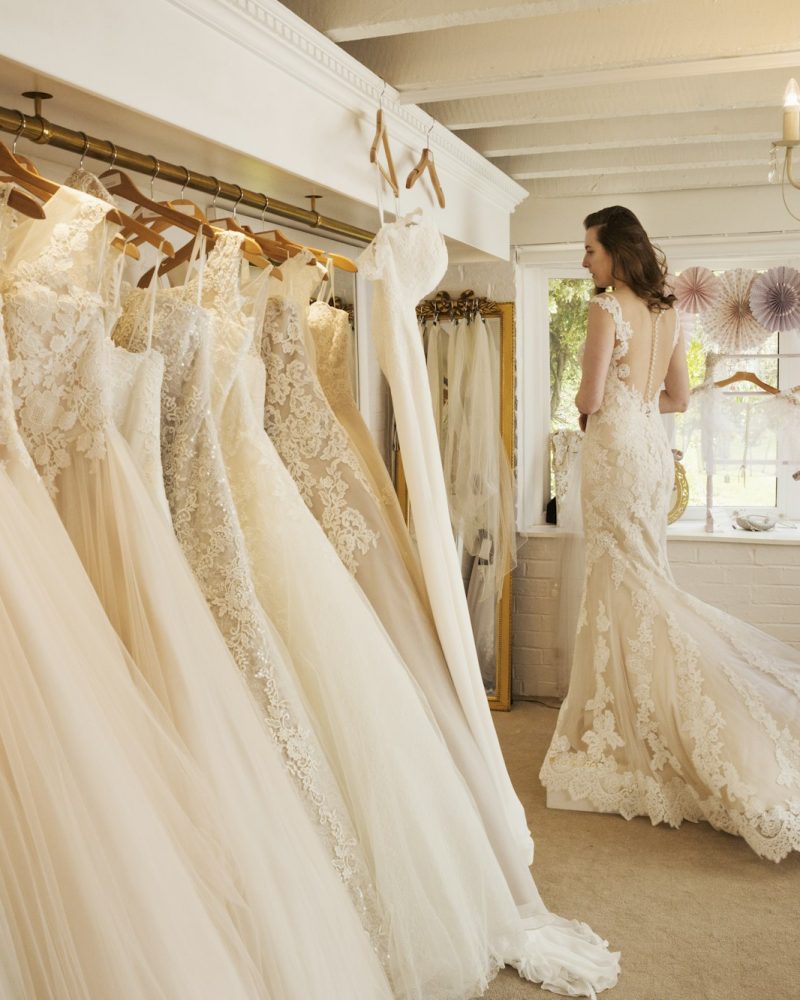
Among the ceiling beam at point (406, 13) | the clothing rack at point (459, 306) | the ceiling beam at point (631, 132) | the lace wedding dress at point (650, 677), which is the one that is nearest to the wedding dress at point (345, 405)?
the ceiling beam at point (406, 13)

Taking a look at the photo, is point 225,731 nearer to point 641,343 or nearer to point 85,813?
point 85,813

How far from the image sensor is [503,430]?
14.3 ft

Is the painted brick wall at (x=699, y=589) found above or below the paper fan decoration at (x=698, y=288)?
below

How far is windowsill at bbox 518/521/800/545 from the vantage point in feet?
14.0

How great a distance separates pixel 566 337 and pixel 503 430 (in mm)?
633

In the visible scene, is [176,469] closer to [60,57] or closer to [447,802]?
[60,57]

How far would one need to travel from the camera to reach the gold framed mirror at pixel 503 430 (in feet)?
14.3

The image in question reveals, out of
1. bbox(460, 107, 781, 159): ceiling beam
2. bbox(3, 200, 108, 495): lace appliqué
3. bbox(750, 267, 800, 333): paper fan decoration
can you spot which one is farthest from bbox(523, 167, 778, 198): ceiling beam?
bbox(3, 200, 108, 495): lace appliqué

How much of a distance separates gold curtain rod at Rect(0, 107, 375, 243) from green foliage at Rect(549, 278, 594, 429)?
2.36m

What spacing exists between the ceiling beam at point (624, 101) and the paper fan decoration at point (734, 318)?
143 centimetres

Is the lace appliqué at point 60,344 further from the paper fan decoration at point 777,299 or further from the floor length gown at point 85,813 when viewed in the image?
the paper fan decoration at point 777,299

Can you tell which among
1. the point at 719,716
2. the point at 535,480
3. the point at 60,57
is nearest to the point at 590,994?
the point at 719,716

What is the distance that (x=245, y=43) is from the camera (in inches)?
77.5

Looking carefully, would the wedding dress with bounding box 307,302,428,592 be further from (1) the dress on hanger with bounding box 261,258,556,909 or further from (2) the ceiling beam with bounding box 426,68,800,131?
(2) the ceiling beam with bounding box 426,68,800,131
